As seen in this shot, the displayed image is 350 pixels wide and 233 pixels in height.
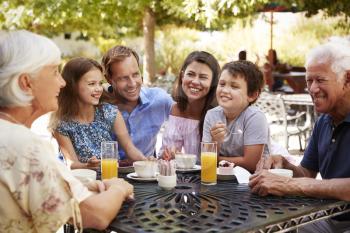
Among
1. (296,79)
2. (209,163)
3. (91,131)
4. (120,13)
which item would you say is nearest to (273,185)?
(209,163)

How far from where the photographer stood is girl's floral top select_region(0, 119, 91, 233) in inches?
70.5

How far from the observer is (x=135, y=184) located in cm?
276

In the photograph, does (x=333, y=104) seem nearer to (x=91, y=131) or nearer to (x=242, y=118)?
(x=242, y=118)

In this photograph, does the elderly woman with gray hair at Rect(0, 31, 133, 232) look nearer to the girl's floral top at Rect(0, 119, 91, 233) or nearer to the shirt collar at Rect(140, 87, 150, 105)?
the girl's floral top at Rect(0, 119, 91, 233)

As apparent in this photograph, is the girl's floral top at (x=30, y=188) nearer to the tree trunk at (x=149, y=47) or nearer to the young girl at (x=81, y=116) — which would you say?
the young girl at (x=81, y=116)

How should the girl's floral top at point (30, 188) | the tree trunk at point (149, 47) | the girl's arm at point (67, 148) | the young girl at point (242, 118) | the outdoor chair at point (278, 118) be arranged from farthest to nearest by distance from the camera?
the tree trunk at point (149, 47), the outdoor chair at point (278, 118), the girl's arm at point (67, 148), the young girl at point (242, 118), the girl's floral top at point (30, 188)

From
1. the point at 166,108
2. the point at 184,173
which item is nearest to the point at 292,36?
the point at 166,108

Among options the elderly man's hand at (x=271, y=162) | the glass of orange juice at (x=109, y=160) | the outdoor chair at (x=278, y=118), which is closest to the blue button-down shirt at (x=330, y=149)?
the elderly man's hand at (x=271, y=162)

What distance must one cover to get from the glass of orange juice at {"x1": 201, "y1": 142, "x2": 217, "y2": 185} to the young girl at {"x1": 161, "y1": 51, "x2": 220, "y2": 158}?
93 cm

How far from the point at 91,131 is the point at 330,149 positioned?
158 cm

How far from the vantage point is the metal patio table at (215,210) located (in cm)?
201

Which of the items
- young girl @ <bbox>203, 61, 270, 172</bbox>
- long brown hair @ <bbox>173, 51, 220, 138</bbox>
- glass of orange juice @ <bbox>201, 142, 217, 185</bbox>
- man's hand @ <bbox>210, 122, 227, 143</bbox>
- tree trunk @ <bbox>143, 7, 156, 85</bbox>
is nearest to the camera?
glass of orange juice @ <bbox>201, 142, 217, 185</bbox>

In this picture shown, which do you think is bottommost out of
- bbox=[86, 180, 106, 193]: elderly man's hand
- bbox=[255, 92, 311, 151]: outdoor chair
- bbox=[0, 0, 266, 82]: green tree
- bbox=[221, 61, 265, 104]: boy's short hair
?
Result: bbox=[255, 92, 311, 151]: outdoor chair

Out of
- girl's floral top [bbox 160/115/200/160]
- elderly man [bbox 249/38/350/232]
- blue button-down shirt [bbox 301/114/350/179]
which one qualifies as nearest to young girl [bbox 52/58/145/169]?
girl's floral top [bbox 160/115/200/160]
